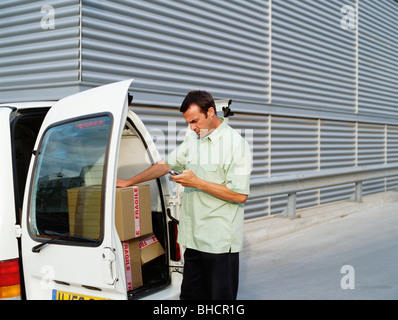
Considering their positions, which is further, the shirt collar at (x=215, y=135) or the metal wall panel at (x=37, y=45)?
the metal wall panel at (x=37, y=45)

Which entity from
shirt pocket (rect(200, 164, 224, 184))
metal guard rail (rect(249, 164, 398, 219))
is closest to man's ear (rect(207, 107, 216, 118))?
shirt pocket (rect(200, 164, 224, 184))

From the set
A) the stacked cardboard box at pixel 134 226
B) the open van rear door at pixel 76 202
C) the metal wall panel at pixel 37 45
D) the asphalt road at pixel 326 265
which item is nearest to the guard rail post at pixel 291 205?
the asphalt road at pixel 326 265

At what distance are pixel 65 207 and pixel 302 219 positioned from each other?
5631 millimetres

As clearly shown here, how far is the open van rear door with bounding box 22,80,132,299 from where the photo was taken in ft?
7.49

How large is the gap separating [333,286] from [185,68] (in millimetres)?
3834

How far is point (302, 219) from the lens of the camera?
7.47m

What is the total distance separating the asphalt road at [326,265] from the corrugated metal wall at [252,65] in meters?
1.46

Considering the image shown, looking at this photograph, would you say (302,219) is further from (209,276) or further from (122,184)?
(122,184)

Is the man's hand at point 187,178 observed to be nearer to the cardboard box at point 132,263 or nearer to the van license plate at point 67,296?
the cardboard box at point 132,263

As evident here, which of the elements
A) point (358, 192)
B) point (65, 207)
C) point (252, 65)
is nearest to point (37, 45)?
point (65, 207)

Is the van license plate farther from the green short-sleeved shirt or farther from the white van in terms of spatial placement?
the green short-sleeved shirt

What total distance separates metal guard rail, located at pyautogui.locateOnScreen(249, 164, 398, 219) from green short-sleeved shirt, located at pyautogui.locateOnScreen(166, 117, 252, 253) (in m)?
3.68

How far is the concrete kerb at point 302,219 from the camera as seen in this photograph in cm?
656
